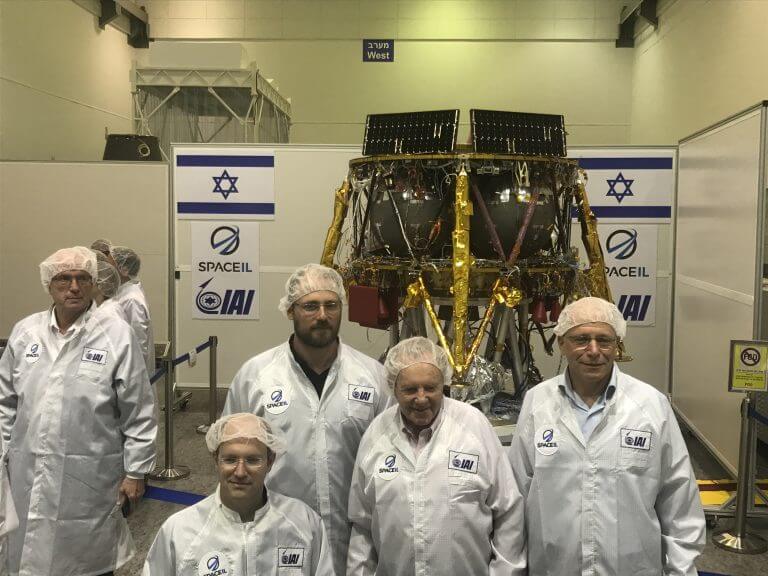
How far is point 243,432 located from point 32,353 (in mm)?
1515

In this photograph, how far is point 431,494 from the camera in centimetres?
249

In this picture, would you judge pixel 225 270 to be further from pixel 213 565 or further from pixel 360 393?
pixel 213 565

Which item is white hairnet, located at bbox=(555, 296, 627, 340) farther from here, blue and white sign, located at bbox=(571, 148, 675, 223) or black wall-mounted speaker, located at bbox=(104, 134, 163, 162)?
black wall-mounted speaker, located at bbox=(104, 134, 163, 162)

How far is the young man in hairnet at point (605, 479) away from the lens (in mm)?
2492

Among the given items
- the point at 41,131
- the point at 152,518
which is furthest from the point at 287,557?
the point at 41,131

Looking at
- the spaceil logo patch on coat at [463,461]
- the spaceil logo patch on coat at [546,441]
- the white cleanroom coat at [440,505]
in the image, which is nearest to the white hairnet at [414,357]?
the white cleanroom coat at [440,505]

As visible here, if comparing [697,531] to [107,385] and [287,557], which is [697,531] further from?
[107,385]

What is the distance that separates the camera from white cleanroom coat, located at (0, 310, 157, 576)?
3.27 m

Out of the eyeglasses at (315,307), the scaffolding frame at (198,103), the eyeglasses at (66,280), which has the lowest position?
the eyeglasses at (315,307)

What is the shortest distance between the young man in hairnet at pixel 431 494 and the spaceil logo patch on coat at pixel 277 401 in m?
0.37

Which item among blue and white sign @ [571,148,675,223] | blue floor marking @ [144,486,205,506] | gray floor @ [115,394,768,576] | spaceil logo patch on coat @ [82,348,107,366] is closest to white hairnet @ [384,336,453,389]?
blue floor marking @ [144,486,205,506]

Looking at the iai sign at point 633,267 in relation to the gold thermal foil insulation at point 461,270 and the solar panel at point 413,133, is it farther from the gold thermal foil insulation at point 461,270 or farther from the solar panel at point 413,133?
the gold thermal foil insulation at point 461,270

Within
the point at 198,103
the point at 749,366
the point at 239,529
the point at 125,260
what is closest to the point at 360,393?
the point at 239,529

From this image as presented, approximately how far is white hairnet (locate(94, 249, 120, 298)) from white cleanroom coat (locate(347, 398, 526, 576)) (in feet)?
10.6
